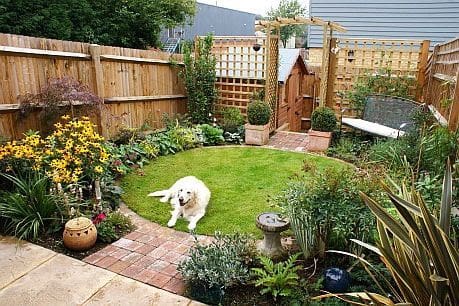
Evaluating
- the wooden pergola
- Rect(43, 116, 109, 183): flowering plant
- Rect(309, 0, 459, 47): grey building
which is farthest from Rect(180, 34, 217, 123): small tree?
Rect(309, 0, 459, 47): grey building

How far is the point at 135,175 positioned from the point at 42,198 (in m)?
1.77

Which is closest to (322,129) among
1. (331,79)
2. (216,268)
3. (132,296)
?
(331,79)

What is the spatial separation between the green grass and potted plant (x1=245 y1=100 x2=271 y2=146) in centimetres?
37

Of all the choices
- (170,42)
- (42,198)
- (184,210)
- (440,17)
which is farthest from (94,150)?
(170,42)

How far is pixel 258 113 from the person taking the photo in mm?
6914

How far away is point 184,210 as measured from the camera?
12.6 ft

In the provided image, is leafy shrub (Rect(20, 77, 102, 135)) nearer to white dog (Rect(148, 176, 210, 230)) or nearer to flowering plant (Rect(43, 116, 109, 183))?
flowering plant (Rect(43, 116, 109, 183))

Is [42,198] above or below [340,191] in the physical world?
below

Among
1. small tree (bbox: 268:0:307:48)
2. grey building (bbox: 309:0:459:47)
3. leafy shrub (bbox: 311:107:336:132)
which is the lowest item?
leafy shrub (bbox: 311:107:336:132)

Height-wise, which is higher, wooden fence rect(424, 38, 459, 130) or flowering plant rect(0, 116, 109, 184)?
wooden fence rect(424, 38, 459, 130)

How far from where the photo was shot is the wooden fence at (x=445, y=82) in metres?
3.70

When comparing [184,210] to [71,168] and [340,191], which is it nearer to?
[71,168]

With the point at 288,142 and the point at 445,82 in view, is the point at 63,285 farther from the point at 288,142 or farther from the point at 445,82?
the point at 288,142

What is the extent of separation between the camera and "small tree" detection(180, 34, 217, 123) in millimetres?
7344
